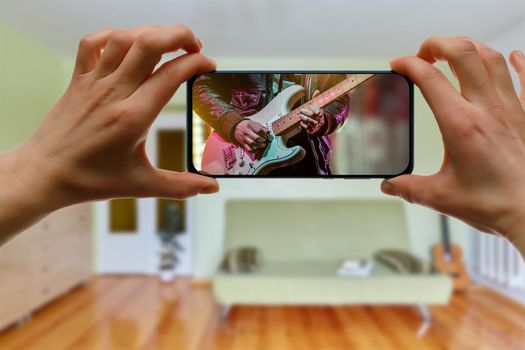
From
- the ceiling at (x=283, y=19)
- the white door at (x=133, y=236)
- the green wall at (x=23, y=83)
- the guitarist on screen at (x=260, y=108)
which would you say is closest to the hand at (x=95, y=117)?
the guitarist on screen at (x=260, y=108)

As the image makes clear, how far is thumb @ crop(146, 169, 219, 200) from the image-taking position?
509mm

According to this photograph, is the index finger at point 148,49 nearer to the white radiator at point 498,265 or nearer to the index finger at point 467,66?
the index finger at point 467,66

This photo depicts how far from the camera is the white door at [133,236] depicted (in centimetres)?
368

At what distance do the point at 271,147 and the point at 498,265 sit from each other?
3.28 meters

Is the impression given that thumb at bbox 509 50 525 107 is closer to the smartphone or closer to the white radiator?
the smartphone

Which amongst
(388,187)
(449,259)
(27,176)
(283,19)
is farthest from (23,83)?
(449,259)

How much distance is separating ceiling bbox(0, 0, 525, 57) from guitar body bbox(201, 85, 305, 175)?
1835mm

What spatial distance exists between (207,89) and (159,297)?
9.30ft

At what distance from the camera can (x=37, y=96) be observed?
9.68 ft

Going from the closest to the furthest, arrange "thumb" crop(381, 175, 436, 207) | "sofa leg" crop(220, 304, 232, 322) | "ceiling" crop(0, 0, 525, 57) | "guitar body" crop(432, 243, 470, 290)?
1. "thumb" crop(381, 175, 436, 207)
2. "ceiling" crop(0, 0, 525, 57)
3. "sofa leg" crop(220, 304, 232, 322)
4. "guitar body" crop(432, 243, 470, 290)

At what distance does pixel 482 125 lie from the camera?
42 cm

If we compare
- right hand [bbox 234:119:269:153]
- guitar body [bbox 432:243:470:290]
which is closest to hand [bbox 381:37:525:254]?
right hand [bbox 234:119:269:153]

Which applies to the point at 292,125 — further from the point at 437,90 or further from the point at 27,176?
the point at 27,176

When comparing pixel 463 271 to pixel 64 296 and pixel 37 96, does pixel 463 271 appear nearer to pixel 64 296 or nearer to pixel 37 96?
pixel 64 296
